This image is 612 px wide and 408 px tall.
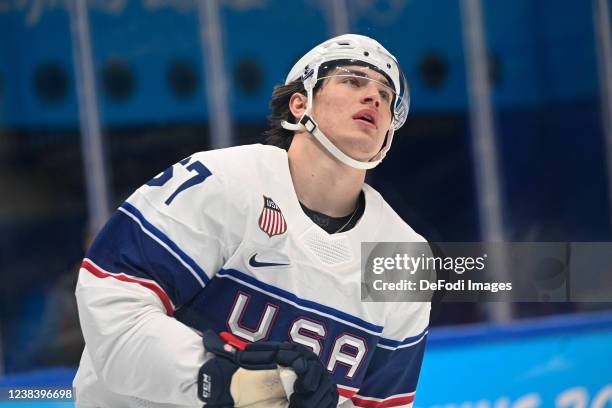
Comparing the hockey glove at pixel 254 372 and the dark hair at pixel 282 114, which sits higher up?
the dark hair at pixel 282 114

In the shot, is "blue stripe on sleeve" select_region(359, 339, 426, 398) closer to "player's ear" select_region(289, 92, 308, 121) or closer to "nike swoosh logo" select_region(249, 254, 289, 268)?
"nike swoosh logo" select_region(249, 254, 289, 268)

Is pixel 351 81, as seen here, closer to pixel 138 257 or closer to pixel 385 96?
pixel 385 96

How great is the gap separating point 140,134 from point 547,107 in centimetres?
244

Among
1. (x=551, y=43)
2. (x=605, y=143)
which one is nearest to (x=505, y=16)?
(x=551, y=43)

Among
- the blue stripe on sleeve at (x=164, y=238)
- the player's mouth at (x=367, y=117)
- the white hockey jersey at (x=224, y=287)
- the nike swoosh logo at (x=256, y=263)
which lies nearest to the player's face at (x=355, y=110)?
the player's mouth at (x=367, y=117)

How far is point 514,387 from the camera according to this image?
10.9ft

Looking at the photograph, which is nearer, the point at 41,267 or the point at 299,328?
the point at 299,328

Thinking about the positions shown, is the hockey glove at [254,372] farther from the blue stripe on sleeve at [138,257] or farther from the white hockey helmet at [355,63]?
the white hockey helmet at [355,63]

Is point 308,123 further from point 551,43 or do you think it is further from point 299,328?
point 551,43

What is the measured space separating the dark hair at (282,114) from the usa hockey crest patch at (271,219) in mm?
279

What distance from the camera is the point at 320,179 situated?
75.2 inches

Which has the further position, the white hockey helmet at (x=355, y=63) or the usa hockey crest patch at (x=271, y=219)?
the white hockey helmet at (x=355, y=63)

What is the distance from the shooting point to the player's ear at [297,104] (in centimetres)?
203

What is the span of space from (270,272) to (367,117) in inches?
14.2
